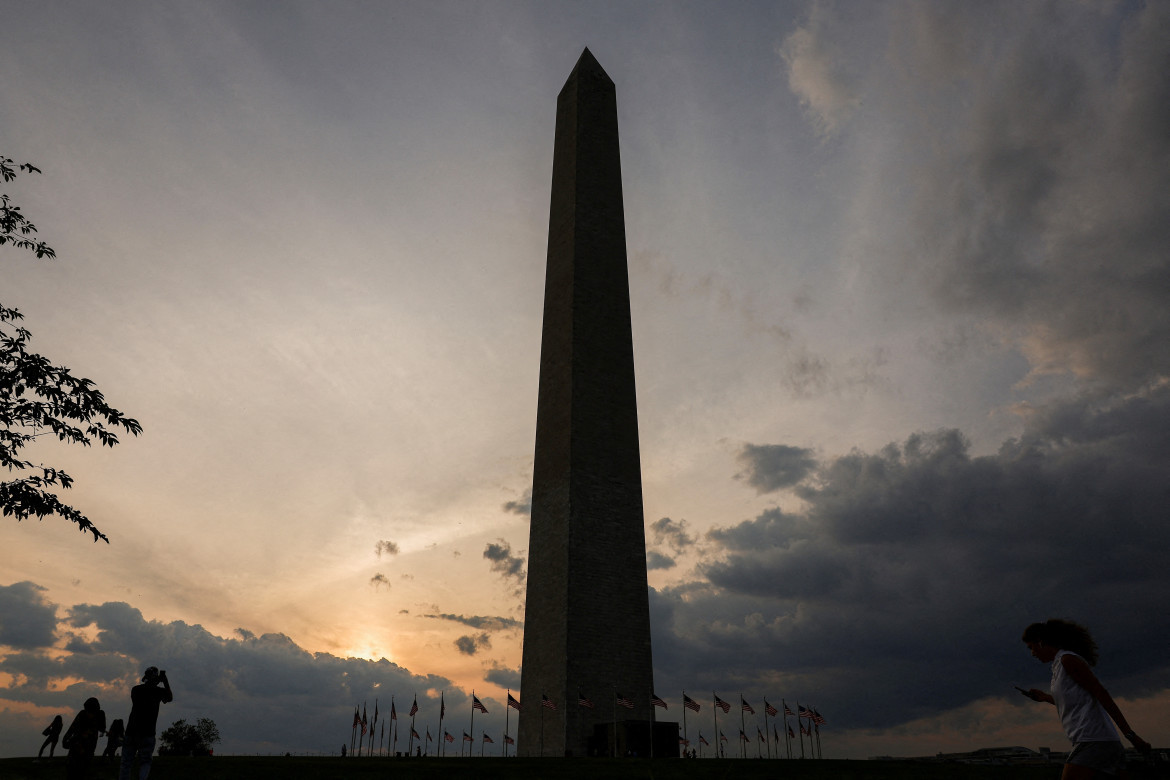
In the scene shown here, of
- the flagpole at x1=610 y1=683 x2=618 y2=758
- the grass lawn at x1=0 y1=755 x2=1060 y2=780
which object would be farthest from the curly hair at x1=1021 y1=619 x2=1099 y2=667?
the flagpole at x1=610 y1=683 x2=618 y2=758

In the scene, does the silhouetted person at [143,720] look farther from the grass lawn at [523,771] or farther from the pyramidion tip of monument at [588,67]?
the pyramidion tip of monument at [588,67]

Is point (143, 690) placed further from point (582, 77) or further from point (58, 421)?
point (582, 77)

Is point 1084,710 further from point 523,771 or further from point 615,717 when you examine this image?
point 615,717

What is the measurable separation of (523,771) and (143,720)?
8846 millimetres

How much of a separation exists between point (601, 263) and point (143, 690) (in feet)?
101

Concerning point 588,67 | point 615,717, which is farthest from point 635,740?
point 588,67

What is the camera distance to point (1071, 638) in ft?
24.2

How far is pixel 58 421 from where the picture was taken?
19016 millimetres

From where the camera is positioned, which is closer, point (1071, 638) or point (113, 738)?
point (1071, 638)

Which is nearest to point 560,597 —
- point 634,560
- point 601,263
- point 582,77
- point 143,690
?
point 634,560

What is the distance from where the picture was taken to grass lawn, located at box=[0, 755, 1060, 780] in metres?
18.3

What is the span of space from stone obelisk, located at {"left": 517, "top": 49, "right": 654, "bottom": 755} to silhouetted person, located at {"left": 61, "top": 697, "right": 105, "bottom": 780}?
19946 mm

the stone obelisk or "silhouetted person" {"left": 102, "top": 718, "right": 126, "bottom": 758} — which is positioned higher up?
the stone obelisk

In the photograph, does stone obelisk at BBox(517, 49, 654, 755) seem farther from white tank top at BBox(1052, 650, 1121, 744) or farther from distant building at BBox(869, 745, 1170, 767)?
white tank top at BBox(1052, 650, 1121, 744)
